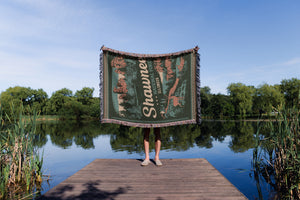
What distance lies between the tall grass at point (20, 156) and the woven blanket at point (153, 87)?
2030mm

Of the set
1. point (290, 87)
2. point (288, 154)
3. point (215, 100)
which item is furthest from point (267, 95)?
point (288, 154)

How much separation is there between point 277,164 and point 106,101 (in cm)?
416

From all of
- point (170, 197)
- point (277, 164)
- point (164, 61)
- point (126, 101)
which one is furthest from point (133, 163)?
point (277, 164)

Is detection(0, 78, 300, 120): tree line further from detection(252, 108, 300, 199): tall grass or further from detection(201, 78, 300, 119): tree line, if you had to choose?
detection(252, 108, 300, 199): tall grass

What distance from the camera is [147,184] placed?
142 inches

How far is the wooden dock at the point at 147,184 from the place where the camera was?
3146 millimetres

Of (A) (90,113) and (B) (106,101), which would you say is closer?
(B) (106,101)

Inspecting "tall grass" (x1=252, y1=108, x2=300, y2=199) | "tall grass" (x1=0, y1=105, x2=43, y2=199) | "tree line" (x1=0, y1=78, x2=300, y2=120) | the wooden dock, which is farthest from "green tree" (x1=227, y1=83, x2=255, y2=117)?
"tall grass" (x1=0, y1=105, x2=43, y2=199)

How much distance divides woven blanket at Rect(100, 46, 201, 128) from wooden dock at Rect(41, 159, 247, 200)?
1.10 m

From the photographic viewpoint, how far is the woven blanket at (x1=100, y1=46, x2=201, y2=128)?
485cm

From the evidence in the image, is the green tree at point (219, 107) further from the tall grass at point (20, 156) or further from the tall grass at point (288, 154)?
the tall grass at point (20, 156)

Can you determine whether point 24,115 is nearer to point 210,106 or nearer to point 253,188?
point 253,188

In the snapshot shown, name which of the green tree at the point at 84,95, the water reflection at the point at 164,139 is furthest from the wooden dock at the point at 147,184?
the green tree at the point at 84,95

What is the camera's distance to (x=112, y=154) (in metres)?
11.7
